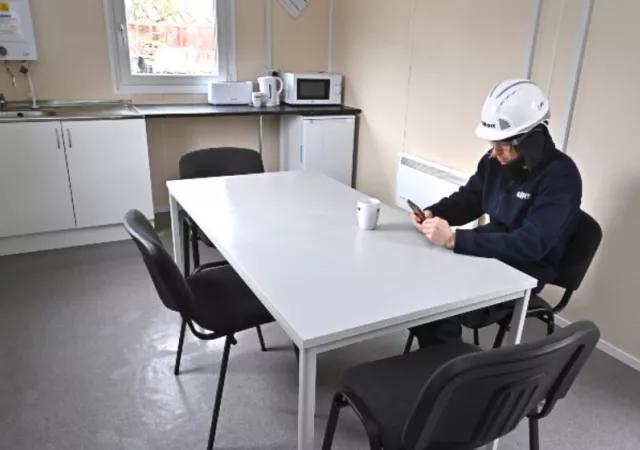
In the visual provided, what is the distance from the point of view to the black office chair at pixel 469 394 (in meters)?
0.90

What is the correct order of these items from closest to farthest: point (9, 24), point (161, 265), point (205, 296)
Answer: point (161, 265)
point (205, 296)
point (9, 24)

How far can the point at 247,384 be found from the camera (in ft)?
6.77

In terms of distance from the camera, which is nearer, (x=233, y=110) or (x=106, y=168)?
(x=106, y=168)

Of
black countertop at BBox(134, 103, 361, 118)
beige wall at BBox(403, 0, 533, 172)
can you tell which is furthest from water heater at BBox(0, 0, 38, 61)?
beige wall at BBox(403, 0, 533, 172)

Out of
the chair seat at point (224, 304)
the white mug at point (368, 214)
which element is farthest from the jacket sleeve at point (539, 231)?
the chair seat at point (224, 304)

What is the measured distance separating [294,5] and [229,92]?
961mm

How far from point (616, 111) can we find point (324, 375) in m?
1.75

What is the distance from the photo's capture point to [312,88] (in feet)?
13.5

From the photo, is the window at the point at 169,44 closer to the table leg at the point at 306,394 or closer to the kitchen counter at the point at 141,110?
the kitchen counter at the point at 141,110

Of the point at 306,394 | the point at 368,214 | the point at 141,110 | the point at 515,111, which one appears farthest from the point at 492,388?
the point at 141,110

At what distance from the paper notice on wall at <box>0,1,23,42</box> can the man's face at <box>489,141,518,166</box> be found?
3175mm

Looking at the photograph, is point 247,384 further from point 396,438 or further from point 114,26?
point 114,26

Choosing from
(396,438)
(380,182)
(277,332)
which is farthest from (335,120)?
(396,438)

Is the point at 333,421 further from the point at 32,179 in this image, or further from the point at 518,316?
the point at 32,179
